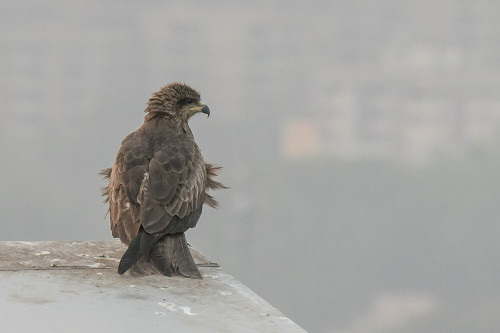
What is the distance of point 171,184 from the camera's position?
8164 millimetres

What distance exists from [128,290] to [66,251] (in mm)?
1767

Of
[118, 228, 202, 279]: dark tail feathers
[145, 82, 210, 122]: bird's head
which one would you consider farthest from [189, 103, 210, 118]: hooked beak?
[118, 228, 202, 279]: dark tail feathers

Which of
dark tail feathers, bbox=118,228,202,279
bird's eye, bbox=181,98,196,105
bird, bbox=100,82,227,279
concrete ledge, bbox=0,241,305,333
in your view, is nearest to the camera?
concrete ledge, bbox=0,241,305,333

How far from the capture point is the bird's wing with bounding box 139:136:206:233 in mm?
7914

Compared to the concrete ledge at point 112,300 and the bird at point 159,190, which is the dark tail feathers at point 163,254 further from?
the concrete ledge at point 112,300

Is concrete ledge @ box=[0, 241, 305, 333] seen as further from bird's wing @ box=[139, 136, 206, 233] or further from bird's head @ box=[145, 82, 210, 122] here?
bird's head @ box=[145, 82, 210, 122]

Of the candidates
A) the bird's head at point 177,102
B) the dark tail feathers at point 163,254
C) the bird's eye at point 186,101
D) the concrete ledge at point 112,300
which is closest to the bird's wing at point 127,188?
the dark tail feathers at point 163,254

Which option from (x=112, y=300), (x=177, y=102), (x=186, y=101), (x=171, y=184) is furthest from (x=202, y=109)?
(x=112, y=300)

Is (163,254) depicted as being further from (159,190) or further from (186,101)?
(186,101)

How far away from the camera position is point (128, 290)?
23.9ft

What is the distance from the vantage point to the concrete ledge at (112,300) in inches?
252

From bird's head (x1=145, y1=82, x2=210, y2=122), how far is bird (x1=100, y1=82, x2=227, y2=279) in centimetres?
1

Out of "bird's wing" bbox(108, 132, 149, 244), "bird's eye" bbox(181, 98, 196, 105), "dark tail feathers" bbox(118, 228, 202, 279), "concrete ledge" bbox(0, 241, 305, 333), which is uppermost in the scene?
"bird's eye" bbox(181, 98, 196, 105)

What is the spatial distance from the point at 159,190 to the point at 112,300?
1467 millimetres
